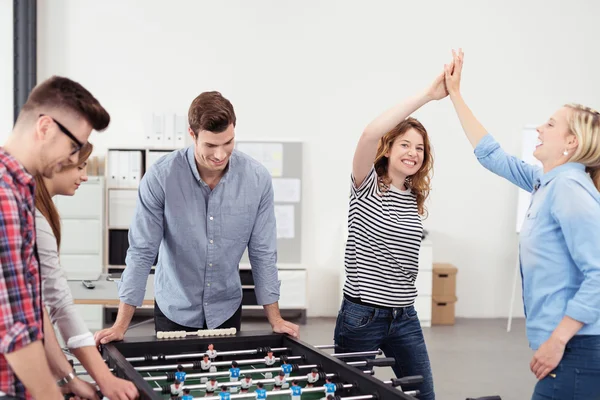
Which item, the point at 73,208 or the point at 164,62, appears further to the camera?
the point at 164,62

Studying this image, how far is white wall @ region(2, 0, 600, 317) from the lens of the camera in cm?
641

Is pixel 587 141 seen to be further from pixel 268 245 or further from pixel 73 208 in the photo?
pixel 73 208

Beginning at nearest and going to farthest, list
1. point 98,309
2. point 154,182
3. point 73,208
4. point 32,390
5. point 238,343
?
point 32,390 < point 238,343 < point 154,182 < point 98,309 < point 73,208

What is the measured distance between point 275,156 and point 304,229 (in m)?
0.74

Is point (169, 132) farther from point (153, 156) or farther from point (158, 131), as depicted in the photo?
point (153, 156)

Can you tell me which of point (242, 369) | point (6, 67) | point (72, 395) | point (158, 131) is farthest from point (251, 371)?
point (6, 67)

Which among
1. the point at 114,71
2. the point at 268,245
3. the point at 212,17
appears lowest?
the point at 268,245

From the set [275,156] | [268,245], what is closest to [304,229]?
[275,156]

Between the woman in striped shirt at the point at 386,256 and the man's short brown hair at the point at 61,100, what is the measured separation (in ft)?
3.79

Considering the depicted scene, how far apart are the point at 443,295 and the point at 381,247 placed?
3.92 meters

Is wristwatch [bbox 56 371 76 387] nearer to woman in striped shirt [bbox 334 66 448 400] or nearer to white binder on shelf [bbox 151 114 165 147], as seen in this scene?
woman in striped shirt [bbox 334 66 448 400]

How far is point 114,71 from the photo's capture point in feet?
21.1

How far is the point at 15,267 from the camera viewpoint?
139 cm

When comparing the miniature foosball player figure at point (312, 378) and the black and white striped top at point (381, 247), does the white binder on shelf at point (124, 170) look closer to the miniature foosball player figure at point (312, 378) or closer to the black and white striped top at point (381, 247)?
the black and white striped top at point (381, 247)
